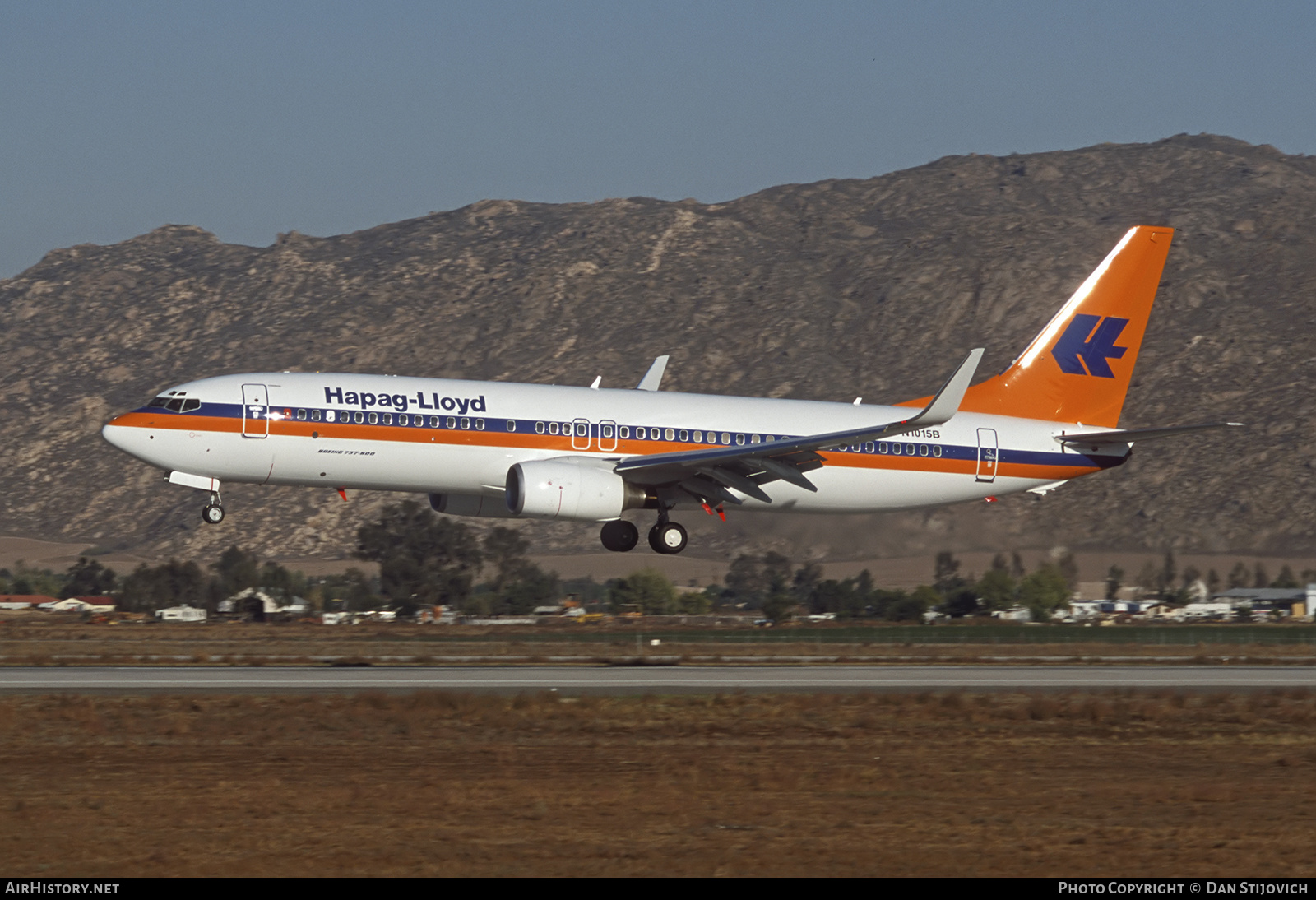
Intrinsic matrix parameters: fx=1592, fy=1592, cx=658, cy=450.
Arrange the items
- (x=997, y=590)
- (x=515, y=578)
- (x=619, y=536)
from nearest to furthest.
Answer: (x=619, y=536) < (x=997, y=590) < (x=515, y=578)

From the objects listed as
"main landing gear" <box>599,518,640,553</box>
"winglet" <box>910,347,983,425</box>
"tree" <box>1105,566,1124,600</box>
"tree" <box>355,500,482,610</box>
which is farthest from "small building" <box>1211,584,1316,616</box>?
"winglet" <box>910,347,983,425</box>

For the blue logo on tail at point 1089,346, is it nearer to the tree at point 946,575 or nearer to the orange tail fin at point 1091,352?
the orange tail fin at point 1091,352

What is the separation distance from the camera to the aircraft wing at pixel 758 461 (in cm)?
3581

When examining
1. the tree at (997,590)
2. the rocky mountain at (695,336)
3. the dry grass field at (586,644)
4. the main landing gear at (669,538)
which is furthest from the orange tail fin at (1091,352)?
the rocky mountain at (695,336)

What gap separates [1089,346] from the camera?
47.0m

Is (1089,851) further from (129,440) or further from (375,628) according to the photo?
(375,628)

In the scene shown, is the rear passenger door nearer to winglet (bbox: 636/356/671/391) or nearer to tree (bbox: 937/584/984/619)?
winglet (bbox: 636/356/671/391)

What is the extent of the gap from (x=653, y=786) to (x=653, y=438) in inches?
866

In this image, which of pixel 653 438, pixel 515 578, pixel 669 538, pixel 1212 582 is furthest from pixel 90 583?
pixel 653 438

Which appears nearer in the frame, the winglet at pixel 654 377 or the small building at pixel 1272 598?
the winglet at pixel 654 377

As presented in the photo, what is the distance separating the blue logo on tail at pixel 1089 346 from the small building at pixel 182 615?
48.3 meters

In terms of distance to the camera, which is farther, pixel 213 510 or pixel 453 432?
pixel 213 510

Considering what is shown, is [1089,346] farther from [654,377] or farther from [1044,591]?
[1044,591]

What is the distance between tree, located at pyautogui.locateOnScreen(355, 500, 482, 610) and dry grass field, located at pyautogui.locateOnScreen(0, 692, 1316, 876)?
76319 millimetres
